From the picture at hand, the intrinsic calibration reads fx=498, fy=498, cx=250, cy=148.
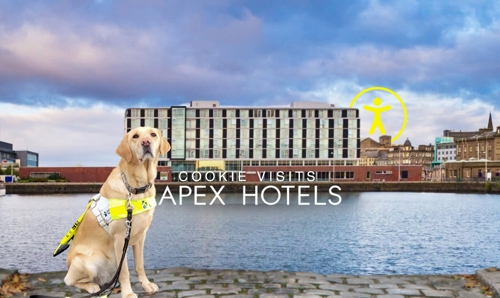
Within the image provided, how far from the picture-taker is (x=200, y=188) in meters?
91.4

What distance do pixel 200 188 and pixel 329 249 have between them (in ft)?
229

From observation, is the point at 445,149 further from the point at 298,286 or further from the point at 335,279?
the point at 298,286

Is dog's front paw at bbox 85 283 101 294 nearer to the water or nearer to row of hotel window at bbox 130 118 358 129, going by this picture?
the water

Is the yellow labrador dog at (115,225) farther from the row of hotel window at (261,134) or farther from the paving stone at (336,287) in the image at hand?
the row of hotel window at (261,134)

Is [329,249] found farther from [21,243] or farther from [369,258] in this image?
[21,243]

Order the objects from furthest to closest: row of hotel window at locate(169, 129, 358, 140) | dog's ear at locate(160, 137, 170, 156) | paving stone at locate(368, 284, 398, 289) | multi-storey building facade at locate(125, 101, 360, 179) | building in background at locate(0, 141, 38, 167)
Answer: building in background at locate(0, 141, 38, 167) → row of hotel window at locate(169, 129, 358, 140) → multi-storey building facade at locate(125, 101, 360, 179) → paving stone at locate(368, 284, 398, 289) → dog's ear at locate(160, 137, 170, 156)

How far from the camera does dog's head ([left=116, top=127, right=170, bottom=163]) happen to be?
556 centimetres

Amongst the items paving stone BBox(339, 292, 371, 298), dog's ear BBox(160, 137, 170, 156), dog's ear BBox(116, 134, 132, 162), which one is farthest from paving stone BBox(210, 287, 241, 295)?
dog's ear BBox(116, 134, 132, 162)

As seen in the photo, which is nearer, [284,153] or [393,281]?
[393,281]

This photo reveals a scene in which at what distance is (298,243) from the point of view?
82.0ft

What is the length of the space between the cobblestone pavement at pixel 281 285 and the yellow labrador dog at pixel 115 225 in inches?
45.8

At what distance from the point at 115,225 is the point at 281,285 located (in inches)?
123

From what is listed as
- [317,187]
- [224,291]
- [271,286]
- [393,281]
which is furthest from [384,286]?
[317,187]

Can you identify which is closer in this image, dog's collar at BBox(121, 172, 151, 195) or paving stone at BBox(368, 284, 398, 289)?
dog's collar at BBox(121, 172, 151, 195)
